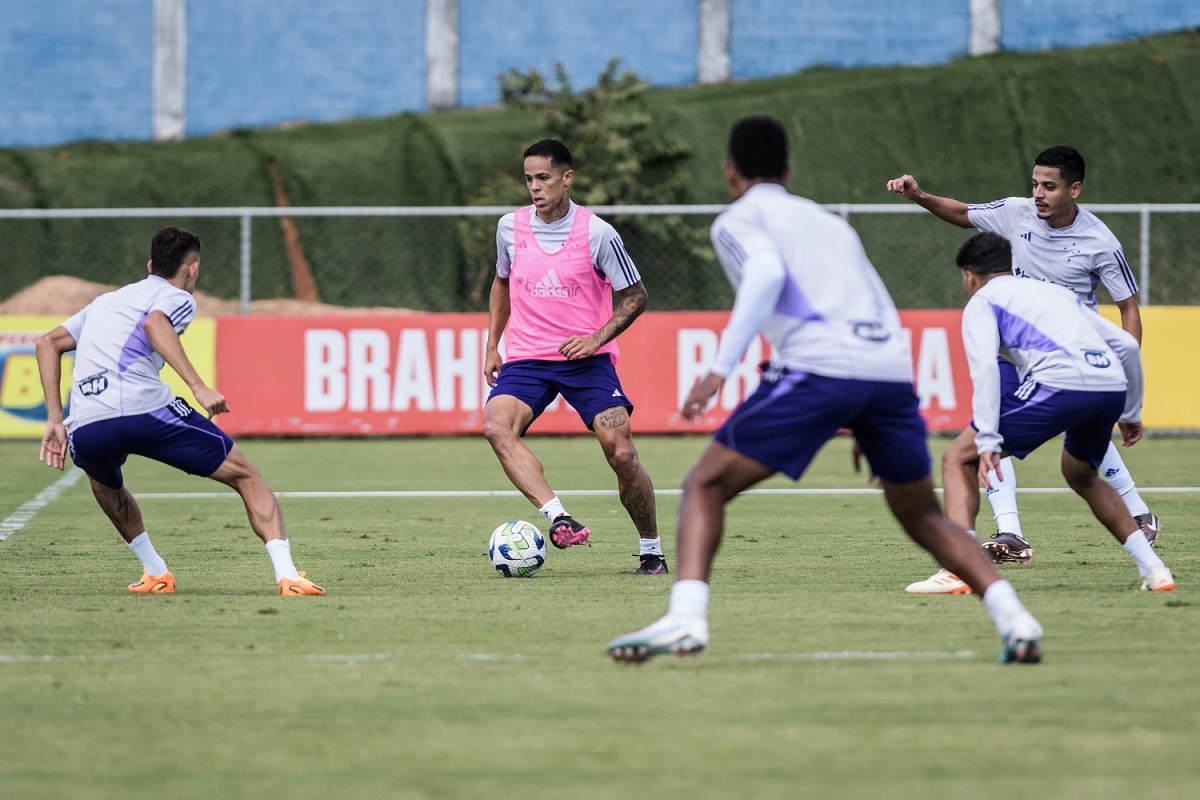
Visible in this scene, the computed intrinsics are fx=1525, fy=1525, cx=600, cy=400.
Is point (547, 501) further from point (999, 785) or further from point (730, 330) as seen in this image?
→ point (999, 785)

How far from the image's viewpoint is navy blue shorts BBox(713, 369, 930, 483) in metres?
5.17

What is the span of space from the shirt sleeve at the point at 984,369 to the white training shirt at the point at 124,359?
3491mm

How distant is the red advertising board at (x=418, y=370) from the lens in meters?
16.7

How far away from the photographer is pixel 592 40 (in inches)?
1087

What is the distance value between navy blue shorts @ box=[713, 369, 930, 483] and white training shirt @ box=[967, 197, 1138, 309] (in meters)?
3.28

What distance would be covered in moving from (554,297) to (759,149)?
328 centimetres

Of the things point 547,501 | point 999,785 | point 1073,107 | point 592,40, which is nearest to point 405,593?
point 547,501

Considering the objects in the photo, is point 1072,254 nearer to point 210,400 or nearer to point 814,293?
point 814,293

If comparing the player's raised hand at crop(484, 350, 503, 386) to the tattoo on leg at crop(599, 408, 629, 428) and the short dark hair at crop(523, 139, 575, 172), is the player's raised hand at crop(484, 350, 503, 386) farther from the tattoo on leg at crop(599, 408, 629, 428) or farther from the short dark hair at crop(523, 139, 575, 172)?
the short dark hair at crop(523, 139, 575, 172)

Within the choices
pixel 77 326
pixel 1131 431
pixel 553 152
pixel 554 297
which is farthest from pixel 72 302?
pixel 1131 431

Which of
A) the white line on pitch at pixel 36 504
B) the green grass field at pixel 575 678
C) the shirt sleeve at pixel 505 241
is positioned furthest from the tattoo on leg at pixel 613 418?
the white line on pitch at pixel 36 504

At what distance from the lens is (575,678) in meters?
→ 5.15

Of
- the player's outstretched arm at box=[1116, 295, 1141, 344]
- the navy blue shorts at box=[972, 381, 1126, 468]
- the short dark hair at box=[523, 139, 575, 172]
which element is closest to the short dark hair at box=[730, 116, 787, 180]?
the navy blue shorts at box=[972, 381, 1126, 468]

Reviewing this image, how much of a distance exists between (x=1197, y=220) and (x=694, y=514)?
80.1 feet
